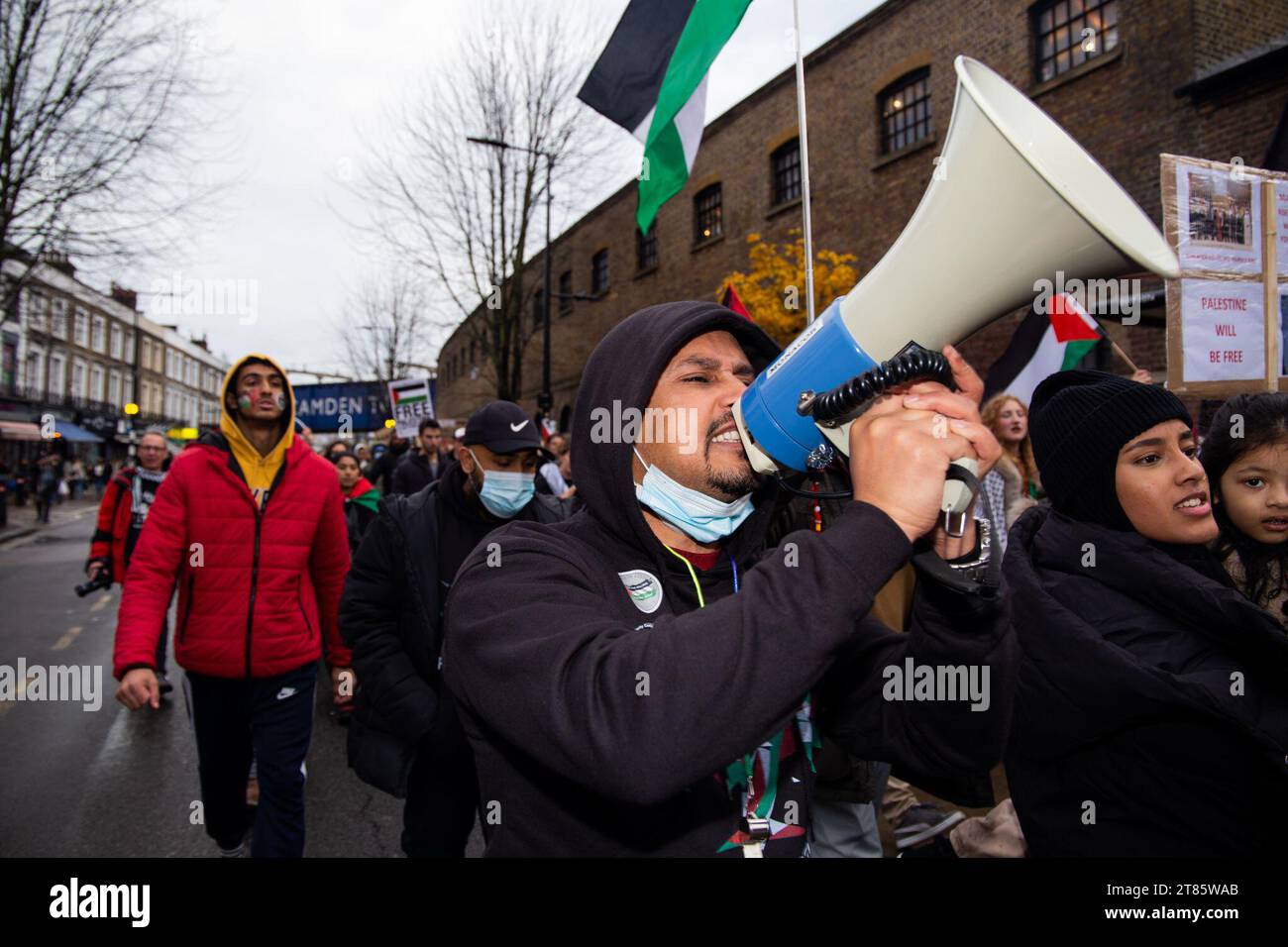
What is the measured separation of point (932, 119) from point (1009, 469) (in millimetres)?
9338

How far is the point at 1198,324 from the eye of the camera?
3156 millimetres

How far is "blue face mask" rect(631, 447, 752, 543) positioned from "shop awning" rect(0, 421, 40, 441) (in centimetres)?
4442

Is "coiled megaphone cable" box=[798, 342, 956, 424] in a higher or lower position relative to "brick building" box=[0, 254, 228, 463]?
lower

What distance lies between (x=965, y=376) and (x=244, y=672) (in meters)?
2.80

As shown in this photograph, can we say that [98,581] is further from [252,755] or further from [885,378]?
[885,378]

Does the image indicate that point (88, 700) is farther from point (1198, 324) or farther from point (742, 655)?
point (1198, 324)

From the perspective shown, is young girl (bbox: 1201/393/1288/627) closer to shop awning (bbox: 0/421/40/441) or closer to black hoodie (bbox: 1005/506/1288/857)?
black hoodie (bbox: 1005/506/1288/857)

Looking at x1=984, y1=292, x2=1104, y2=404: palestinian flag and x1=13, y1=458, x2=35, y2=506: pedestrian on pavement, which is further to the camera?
x1=13, y1=458, x2=35, y2=506: pedestrian on pavement

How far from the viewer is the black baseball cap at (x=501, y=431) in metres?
3.33

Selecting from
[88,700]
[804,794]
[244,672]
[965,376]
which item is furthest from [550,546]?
[88,700]

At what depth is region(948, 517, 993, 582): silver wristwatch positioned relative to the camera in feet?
3.59

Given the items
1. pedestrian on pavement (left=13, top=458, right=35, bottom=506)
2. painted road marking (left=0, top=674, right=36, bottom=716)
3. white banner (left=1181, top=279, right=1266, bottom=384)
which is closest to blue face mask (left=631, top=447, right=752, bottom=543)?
white banner (left=1181, top=279, right=1266, bottom=384)
